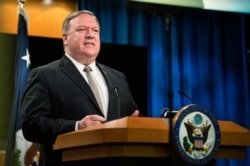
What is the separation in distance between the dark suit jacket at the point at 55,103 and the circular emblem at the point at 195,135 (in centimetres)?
56

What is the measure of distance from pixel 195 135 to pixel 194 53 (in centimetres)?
383

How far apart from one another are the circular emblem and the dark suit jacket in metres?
0.56

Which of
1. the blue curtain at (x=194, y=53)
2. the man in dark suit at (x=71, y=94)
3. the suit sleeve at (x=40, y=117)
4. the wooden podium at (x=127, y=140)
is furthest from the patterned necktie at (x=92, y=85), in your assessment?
the blue curtain at (x=194, y=53)

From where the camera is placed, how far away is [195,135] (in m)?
1.52

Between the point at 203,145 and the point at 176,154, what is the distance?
0.12 meters

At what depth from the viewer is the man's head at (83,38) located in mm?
2340

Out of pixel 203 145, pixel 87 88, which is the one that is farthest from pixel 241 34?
pixel 203 145

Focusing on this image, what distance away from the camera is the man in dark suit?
1971mm

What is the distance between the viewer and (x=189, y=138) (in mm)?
1508

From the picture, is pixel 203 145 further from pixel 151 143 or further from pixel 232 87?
pixel 232 87

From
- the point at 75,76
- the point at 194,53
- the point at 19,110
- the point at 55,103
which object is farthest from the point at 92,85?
the point at 194,53

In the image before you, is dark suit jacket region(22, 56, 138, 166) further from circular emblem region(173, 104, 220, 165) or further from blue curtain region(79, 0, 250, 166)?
blue curtain region(79, 0, 250, 166)

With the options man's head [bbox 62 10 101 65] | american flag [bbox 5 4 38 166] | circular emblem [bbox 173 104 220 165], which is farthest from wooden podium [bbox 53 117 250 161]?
american flag [bbox 5 4 38 166]

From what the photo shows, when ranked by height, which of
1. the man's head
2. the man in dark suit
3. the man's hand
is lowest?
the man's hand
